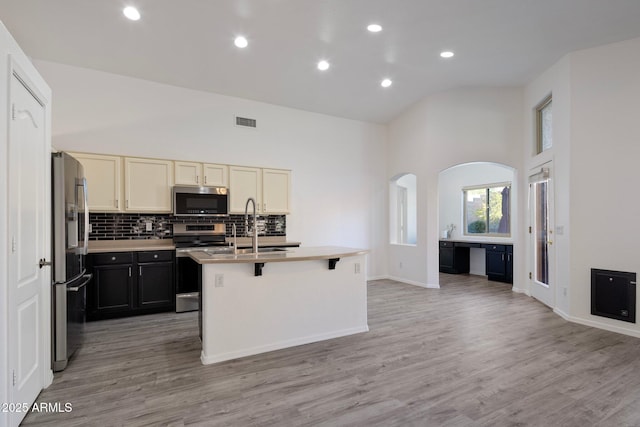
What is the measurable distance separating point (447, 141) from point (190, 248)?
4661 mm

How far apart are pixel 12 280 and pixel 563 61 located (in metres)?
6.04

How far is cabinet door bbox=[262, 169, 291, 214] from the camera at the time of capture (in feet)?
18.3

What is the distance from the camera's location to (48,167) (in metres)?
2.57

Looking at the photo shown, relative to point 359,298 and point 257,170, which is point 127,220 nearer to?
point 257,170

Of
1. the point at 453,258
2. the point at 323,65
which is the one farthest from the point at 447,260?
the point at 323,65

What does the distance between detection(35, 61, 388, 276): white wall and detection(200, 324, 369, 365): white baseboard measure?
275 centimetres

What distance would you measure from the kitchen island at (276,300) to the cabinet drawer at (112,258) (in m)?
1.58

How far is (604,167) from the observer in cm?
398

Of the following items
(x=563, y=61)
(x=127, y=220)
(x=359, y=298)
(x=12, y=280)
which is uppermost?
(x=563, y=61)

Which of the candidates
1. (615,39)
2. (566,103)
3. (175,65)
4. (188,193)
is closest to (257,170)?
(188,193)

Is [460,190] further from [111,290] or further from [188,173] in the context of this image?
[111,290]

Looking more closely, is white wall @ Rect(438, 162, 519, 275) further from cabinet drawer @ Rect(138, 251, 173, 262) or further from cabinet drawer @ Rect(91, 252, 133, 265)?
cabinet drawer @ Rect(91, 252, 133, 265)

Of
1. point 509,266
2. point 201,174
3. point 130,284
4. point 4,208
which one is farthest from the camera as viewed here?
point 509,266

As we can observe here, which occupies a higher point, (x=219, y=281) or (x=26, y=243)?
(x=26, y=243)
